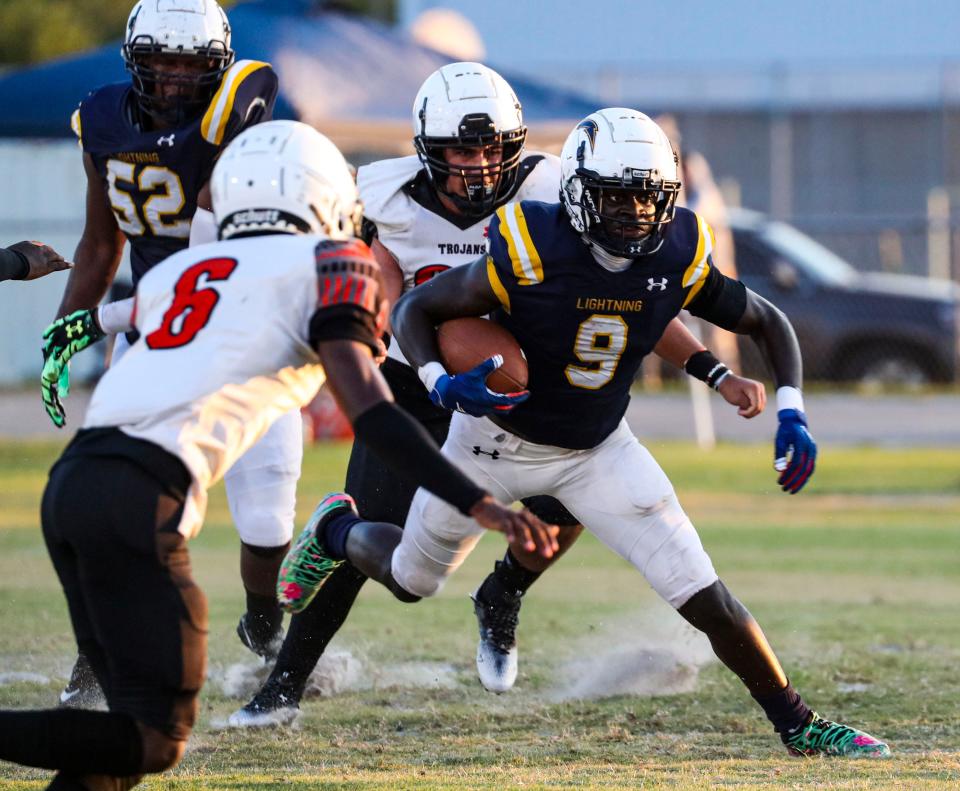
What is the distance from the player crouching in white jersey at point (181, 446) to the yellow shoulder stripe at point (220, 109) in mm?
1318

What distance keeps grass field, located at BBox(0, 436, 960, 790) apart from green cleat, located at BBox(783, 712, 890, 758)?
72 millimetres

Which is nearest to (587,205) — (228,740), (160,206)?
(160,206)

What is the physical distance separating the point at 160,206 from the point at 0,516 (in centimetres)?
574

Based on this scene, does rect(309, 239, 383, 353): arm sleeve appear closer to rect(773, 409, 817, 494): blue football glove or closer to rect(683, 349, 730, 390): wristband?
rect(773, 409, 817, 494): blue football glove

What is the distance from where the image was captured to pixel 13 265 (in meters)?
5.31

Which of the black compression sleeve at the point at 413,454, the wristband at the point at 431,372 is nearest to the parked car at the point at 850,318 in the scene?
the wristband at the point at 431,372

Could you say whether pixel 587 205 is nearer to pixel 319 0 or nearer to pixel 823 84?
pixel 319 0

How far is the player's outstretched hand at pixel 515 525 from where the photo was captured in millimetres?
3506

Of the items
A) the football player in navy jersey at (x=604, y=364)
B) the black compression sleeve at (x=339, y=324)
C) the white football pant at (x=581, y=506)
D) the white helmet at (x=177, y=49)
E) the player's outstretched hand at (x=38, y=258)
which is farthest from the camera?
the player's outstretched hand at (x=38, y=258)

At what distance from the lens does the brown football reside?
469 centimetres

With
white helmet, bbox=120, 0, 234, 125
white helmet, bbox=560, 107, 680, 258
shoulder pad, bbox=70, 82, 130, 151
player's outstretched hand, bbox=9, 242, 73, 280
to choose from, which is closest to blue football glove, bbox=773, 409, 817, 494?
white helmet, bbox=560, 107, 680, 258

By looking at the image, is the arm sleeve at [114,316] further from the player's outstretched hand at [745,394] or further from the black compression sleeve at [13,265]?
the player's outstretched hand at [745,394]

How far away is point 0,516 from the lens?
10.4 meters

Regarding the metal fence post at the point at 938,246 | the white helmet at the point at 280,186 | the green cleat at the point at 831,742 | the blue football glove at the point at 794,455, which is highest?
the white helmet at the point at 280,186
